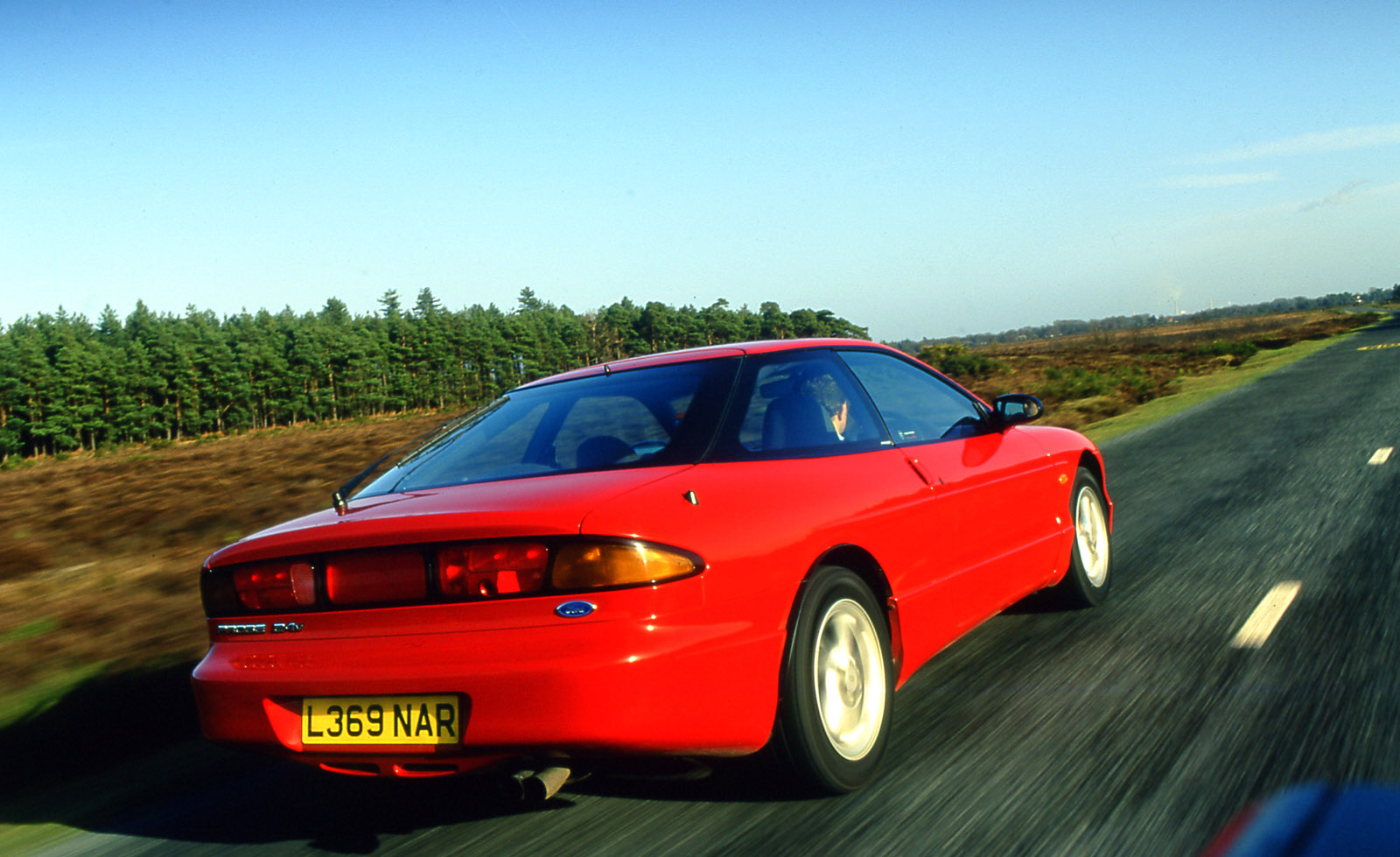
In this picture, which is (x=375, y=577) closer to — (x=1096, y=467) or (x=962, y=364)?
(x=1096, y=467)

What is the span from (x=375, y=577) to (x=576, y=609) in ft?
1.90

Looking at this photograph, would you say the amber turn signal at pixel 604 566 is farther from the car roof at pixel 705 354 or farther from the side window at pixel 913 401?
the side window at pixel 913 401

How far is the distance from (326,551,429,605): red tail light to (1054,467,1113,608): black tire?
11.8ft

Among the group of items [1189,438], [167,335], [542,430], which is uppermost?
[167,335]

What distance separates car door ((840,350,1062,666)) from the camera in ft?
13.6

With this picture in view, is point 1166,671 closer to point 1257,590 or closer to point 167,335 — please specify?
point 1257,590

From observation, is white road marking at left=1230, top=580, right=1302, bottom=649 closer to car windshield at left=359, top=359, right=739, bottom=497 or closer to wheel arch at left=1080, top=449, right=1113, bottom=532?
wheel arch at left=1080, top=449, right=1113, bottom=532

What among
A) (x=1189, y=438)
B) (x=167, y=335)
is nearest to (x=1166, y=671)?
(x=1189, y=438)

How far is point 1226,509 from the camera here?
27.6ft

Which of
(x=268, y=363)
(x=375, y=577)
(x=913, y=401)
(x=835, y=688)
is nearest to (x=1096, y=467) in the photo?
(x=913, y=401)

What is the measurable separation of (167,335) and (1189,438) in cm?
10026

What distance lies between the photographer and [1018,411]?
520cm

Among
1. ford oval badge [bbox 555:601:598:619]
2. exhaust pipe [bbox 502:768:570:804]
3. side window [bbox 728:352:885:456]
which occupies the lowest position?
exhaust pipe [bbox 502:768:570:804]

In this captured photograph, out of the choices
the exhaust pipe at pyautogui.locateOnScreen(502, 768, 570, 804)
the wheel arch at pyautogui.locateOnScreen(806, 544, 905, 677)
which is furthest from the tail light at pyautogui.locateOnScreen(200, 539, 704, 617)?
the wheel arch at pyautogui.locateOnScreen(806, 544, 905, 677)
